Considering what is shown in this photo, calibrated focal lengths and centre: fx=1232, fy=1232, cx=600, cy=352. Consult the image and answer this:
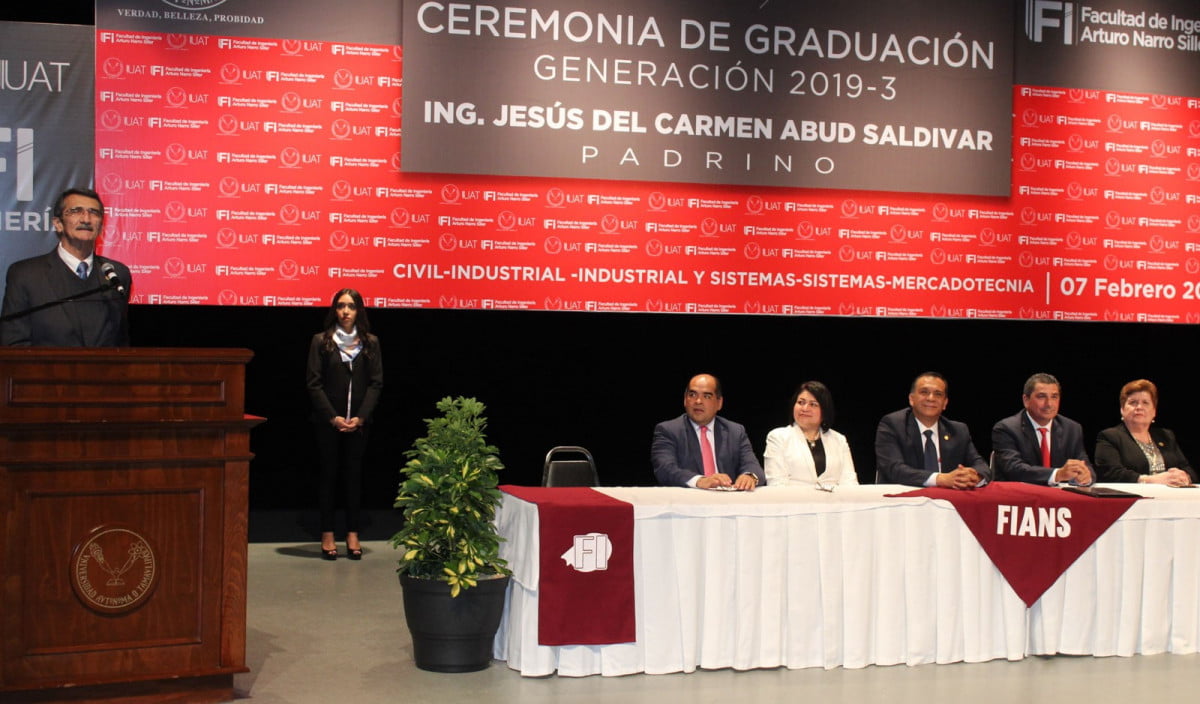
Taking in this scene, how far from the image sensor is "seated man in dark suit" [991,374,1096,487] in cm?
516

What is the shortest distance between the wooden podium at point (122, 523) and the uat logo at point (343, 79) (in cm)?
262

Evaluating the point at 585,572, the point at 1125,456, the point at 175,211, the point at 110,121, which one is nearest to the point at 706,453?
the point at 585,572


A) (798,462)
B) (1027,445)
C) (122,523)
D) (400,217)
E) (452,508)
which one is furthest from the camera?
(400,217)

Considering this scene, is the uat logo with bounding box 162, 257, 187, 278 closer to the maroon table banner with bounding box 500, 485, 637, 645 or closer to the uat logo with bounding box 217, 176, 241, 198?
the uat logo with bounding box 217, 176, 241, 198

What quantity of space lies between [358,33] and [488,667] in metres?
3.14

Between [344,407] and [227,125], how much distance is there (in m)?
1.44

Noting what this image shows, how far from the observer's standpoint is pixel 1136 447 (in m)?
5.32

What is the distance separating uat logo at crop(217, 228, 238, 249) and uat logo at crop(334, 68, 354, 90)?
822mm

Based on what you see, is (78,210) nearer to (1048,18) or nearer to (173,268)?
(173,268)

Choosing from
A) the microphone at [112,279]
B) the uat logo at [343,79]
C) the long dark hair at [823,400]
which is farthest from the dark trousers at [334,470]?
the microphone at [112,279]

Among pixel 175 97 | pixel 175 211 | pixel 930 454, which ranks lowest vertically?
pixel 930 454

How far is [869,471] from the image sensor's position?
285 inches

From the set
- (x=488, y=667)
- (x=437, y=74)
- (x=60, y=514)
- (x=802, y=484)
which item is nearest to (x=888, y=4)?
(x=437, y=74)

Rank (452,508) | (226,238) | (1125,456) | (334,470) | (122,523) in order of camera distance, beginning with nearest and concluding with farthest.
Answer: (122,523), (452,508), (1125,456), (226,238), (334,470)
